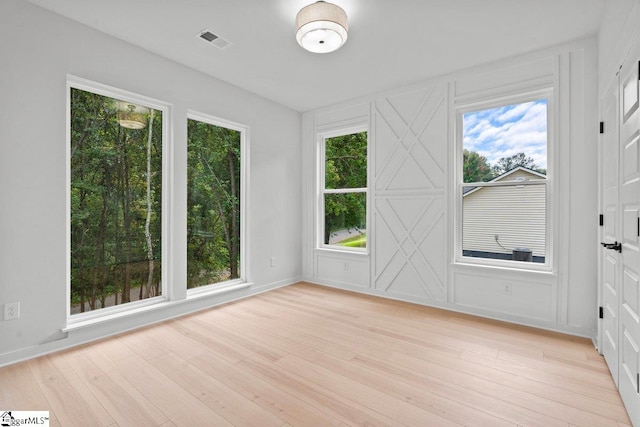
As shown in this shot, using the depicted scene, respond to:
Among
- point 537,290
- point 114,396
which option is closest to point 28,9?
point 114,396

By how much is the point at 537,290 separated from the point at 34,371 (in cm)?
446

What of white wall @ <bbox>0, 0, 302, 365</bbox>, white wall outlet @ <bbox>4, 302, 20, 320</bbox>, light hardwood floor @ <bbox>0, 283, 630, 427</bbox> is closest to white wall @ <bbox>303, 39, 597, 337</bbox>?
light hardwood floor @ <bbox>0, 283, 630, 427</bbox>

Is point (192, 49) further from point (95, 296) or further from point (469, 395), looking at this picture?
point (469, 395)

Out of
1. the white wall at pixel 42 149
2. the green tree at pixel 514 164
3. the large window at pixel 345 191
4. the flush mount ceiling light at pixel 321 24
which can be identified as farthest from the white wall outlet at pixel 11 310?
the green tree at pixel 514 164

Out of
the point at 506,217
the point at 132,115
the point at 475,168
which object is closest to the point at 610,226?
the point at 506,217

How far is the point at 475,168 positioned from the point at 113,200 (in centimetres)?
397

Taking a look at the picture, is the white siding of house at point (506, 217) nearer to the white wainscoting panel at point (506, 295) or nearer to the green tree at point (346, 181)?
the white wainscoting panel at point (506, 295)

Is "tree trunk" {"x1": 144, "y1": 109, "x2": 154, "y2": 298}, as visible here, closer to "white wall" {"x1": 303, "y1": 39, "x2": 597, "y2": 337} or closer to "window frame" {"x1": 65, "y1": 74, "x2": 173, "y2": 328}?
"window frame" {"x1": 65, "y1": 74, "x2": 173, "y2": 328}

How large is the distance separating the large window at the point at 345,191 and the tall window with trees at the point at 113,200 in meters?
2.49

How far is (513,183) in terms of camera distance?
3.34 m

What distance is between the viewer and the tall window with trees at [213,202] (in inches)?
146

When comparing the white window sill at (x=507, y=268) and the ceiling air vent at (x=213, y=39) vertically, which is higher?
the ceiling air vent at (x=213, y=39)

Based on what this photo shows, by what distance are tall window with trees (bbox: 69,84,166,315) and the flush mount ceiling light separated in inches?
75.4

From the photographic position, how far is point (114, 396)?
1957 mm
